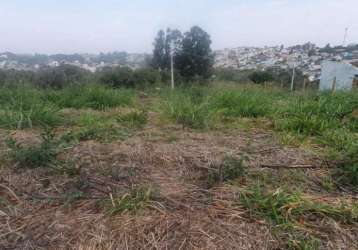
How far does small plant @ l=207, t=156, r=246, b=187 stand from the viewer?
5.68 ft

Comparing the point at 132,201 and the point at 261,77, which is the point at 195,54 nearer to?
the point at 261,77

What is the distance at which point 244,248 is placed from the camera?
1.24m

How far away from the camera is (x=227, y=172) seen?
1.77 m

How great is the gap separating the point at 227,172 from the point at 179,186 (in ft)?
0.97

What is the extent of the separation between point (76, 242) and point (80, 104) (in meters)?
3.23

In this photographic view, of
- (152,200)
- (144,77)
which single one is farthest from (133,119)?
(144,77)

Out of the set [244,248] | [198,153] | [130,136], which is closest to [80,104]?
[130,136]

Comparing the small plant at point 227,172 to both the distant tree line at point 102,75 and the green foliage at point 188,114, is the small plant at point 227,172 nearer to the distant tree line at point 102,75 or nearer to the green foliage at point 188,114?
the green foliage at point 188,114

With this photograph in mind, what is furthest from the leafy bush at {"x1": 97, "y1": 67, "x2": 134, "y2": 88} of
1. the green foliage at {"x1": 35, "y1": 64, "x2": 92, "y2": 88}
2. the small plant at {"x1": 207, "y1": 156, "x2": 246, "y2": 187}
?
the small plant at {"x1": 207, "y1": 156, "x2": 246, "y2": 187}

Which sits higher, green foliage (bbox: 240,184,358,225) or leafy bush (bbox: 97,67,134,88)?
green foliage (bbox: 240,184,358,225)

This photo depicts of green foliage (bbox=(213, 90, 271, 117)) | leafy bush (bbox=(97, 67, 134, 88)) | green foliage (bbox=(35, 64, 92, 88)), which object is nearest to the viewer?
green foliage (bbox=(213, 90, 271, 117))

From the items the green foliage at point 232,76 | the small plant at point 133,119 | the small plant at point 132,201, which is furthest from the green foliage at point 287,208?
the green foliage at point 232,76

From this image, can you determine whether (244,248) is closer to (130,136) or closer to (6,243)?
(6,243)

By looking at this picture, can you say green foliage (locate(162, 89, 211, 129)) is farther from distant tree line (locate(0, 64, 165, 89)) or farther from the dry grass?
distant tree line (locate(0, 64, 165, 89))
